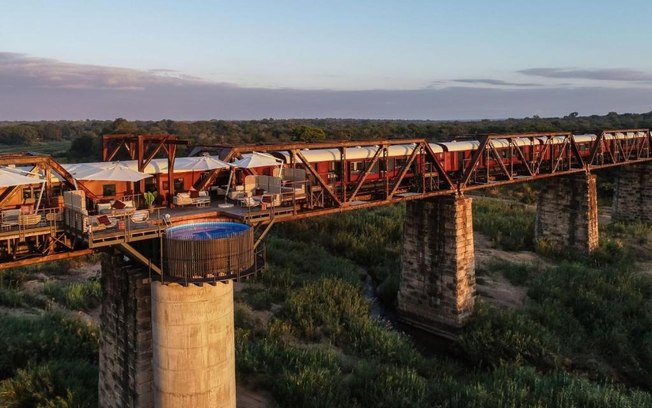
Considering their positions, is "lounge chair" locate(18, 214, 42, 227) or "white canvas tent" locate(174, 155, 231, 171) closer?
"lounge chair" locate(18, 214, 42, 227)

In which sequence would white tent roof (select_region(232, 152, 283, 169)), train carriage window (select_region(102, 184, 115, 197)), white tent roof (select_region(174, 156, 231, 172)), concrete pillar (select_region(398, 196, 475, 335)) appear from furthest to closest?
1. concrete pillar (select_region(398, 196, 475, 335))
2. white tent roof (select_region(232, 152, 283, 169))
3. white tent roof (select_region(174, 156, 231, 172))
4. train carriage window (select_region(102, 184, 115, 197))

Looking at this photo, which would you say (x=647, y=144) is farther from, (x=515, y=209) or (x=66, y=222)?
(x=66, y=222)

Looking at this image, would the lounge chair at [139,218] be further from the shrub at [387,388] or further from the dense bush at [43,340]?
the shrub at [387,388]

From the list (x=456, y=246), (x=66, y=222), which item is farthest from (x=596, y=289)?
(x=66, y=222)

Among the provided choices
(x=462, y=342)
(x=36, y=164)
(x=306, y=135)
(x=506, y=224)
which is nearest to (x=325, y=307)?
(x=462, y=342)

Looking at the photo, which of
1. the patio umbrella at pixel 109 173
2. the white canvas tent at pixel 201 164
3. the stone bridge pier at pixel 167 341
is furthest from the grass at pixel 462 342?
the patio umbrella at pixel 109 173

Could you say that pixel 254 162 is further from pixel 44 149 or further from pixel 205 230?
pixel 44 149

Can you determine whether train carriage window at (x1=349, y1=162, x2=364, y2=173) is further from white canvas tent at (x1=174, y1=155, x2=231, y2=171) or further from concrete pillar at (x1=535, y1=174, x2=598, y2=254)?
concrete pillar at (x1=535, y1=174, x2=598, y2=254)

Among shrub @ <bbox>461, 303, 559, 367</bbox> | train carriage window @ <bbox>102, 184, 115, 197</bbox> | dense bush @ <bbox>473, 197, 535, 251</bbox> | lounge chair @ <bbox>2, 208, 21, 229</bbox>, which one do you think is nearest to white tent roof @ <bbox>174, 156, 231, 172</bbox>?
train carriage window @ <bbox>102, 184, 115, 197</bbox>
